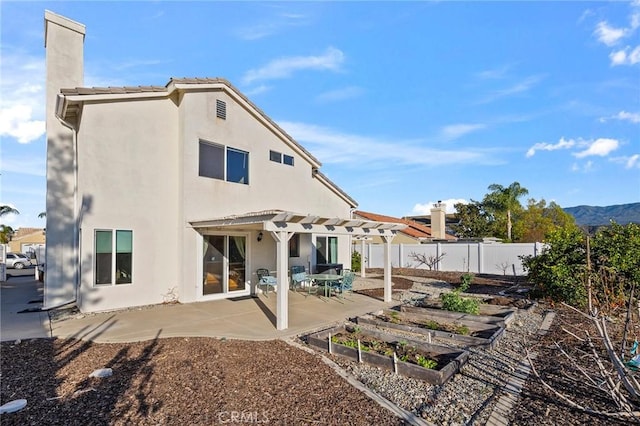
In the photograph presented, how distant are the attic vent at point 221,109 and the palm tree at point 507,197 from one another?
3067cm

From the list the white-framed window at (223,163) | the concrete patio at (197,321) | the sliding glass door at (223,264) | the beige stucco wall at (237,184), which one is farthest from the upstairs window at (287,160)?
the concrete patio at (197,321)

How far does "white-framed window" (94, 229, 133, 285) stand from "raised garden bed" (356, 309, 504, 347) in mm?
6743

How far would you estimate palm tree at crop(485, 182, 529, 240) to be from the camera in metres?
34.3

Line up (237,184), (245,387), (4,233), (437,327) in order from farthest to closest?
1. (4,233)
2. (237,184)
3. (437,327)
4. (245,387)

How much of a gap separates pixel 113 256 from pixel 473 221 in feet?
117

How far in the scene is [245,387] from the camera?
15.6ft

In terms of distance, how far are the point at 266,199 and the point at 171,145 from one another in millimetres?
3940

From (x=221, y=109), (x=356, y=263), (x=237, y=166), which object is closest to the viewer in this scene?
(x=221, y=109)

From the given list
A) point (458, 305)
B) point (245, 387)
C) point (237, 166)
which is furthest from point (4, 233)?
point (458, 305)

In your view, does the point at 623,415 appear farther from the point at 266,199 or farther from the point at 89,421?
the point at 266,199

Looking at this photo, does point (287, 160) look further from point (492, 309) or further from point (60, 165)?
point (492, 309)

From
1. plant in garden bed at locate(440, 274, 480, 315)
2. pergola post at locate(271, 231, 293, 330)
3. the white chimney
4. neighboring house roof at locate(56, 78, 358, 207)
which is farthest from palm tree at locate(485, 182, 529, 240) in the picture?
pergola post at locate(271, 231, 293, 330)

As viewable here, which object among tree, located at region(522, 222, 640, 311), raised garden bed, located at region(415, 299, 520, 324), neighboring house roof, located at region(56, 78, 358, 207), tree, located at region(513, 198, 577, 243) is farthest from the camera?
tree, located at region(513, 198, 577, 243)

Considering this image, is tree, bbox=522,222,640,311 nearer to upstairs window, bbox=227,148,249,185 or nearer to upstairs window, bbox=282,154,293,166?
upstairs window, bbox=282,154,293,166
